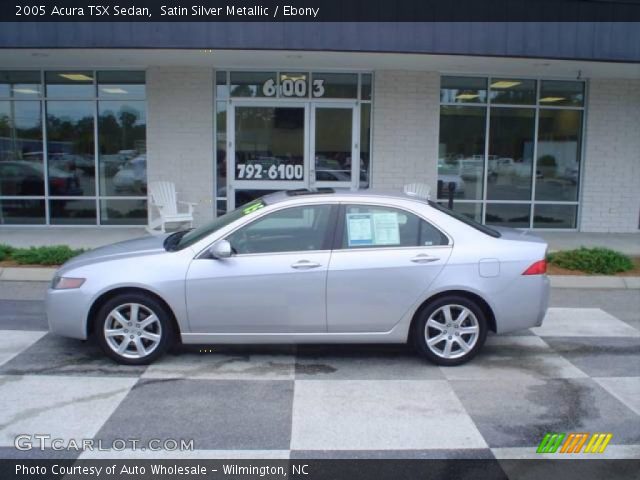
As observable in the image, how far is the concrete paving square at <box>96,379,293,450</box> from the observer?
441cm

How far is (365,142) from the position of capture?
1363 cm

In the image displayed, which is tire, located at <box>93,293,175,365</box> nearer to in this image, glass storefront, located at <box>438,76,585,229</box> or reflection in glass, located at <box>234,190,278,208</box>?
reflection in glass, located at <box>234,190,278,208</box>

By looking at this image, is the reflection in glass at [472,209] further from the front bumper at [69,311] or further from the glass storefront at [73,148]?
the front bumper at [69,311]

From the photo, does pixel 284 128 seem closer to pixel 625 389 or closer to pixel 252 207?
pixel 252 207

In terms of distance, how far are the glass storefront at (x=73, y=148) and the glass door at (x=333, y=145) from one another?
12.0 ft

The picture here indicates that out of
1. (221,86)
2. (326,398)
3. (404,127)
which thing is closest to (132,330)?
(326,398)

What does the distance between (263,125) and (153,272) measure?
8.20 m

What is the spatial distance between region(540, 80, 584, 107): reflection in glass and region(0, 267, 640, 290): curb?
5.76 meters

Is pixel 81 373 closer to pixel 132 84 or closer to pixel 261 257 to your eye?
pixel 261 257

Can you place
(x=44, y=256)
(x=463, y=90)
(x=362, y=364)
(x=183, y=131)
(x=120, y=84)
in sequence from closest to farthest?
(x=362, y=364)
(x=44, y=256)
(x=183, y=131)
(x=120, y=84)
(x=463, y=90)

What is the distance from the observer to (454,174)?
555 inches

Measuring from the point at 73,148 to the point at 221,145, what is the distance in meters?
3.25
